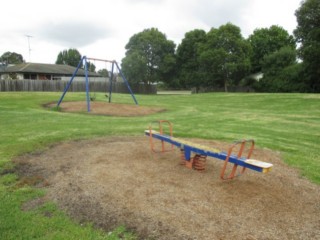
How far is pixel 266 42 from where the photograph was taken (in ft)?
184

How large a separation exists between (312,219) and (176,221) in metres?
1.83

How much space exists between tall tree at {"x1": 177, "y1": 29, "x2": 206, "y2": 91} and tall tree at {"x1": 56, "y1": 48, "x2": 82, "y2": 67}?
2051 inches

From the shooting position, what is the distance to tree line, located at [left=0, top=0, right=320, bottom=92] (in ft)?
122

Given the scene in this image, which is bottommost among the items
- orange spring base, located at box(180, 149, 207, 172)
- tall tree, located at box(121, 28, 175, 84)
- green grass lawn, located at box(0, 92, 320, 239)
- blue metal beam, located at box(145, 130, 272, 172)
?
green grass lawn, located at box(0, 92, 320, 239)

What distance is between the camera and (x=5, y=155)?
275 inches

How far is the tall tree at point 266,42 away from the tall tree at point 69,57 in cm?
6100

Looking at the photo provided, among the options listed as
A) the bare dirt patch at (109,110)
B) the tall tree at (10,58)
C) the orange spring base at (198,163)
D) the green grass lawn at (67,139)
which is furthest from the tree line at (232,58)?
the tall tree at (10,58)

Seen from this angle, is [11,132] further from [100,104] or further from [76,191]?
[100,104]

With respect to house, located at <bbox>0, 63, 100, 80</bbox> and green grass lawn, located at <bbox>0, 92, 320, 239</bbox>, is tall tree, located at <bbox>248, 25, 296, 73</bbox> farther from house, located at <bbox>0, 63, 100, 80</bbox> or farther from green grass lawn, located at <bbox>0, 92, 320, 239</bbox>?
green grass lawn, located at <bbox>0, 92, 320, 239</bbox>

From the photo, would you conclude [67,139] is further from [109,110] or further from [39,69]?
[39,69]

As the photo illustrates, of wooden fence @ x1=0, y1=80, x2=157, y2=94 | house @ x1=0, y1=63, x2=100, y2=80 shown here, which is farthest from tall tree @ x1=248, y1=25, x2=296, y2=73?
house @ x1=0, y1=63, x2=100, y2=80

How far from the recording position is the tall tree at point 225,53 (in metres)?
47.0

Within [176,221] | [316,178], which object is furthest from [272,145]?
[176,221]

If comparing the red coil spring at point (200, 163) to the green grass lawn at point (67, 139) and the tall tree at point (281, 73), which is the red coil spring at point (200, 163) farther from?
the tall tree at point (281, 73)
